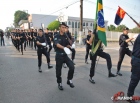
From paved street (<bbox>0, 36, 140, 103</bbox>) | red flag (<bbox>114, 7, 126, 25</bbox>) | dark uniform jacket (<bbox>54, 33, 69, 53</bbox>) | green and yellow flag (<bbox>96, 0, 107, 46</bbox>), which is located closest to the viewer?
paved street (<bbox>0, 36, 140, 103</bbox>)

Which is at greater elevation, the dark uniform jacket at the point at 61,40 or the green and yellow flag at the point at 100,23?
the green and yellow flag at the point at 100,23

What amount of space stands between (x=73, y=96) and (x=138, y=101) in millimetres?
1611

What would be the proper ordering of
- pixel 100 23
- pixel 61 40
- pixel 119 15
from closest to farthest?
pixel 61 40
pixel 100 23
pixel 119 15

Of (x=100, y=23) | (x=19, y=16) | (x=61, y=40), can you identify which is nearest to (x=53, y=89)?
(x=61, y=40)

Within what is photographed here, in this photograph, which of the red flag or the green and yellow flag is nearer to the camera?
the green and yellow flag

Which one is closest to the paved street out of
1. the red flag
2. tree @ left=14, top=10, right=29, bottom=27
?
the red flag

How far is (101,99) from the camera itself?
4.29m

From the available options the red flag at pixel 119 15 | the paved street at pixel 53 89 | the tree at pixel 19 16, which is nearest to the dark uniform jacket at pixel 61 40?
the paved street at pixel 53 89

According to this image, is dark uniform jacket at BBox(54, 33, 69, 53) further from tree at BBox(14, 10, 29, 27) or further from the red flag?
tree at BBox(14, 10, 29, 27)

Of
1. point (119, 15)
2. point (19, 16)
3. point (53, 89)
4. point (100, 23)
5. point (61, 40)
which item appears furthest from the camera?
point (19, 16)

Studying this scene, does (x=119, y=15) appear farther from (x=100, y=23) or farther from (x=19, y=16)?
(x=19, y=16)

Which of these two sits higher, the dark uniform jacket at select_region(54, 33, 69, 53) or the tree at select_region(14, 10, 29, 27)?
the tree at select_region(14, 10, 29, 27)

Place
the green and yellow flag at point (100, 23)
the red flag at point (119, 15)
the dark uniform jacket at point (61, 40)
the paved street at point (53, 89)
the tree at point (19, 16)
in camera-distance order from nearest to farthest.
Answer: the paved street at point (53, 89), the dark uniform jacket at point (61, 40), the green and yellow flag at point (100, 23), the red flag at point (119, 15), the tree at point (19, 16)

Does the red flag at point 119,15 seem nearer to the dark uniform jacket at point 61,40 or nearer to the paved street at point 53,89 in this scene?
the paved street at point 53,89
